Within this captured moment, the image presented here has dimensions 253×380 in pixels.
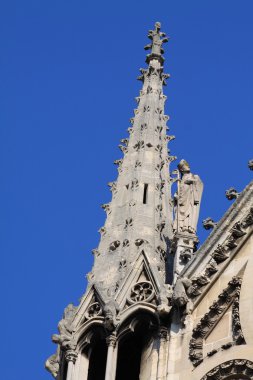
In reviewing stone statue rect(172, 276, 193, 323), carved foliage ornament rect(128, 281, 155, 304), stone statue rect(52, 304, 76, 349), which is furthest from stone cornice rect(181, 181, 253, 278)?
stone statue rect(52, 304, 76, 349)

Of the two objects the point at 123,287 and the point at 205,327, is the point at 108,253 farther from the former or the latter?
the point at 205,327

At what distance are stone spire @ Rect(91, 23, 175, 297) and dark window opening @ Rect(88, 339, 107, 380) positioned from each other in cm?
78

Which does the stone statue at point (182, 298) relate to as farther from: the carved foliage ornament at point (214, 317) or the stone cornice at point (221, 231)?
the carved foliage ornament at point (214, 317)

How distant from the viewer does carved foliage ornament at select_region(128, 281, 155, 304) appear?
2277cm

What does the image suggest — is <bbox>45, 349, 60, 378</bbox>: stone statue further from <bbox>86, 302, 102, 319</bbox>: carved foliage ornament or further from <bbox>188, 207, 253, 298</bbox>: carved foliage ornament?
<bbox>188, 207, 253, 298</bbox>: carved foliage ornament

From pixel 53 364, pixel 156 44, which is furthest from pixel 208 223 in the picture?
pixel 156 44

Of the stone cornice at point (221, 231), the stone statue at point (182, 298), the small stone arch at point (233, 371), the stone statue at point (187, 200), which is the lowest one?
the small stone arch at point (233, 371)

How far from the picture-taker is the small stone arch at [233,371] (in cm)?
2073

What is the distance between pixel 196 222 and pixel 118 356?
2.55 metres

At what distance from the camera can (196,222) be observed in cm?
2400

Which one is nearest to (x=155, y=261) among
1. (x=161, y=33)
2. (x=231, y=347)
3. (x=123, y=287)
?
(x=123, y=287)

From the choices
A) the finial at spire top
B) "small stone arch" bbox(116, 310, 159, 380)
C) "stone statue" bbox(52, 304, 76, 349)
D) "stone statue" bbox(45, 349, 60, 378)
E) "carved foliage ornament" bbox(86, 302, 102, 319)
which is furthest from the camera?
the finial at spire top

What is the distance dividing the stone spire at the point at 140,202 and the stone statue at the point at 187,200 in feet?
1.78

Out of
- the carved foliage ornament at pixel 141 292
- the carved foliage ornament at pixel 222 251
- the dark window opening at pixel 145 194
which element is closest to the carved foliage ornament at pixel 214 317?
the carved foliage ornament at pixel 222 251
